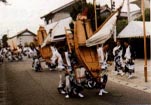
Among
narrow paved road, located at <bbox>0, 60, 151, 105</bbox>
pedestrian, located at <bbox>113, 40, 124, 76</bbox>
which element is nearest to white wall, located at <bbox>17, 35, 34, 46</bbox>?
pedestrian, located at <bbox>113, 40, 124, 76</bbox>

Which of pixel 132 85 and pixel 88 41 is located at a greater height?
pixel 88 41

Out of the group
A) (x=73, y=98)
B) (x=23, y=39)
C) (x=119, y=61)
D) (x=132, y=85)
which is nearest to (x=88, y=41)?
(x=73, y=98)

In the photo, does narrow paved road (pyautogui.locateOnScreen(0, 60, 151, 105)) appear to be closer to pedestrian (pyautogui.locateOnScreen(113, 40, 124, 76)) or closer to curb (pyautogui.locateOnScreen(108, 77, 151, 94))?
curb (pyautogui.locateOnScreen(108, 77, 151, 94))

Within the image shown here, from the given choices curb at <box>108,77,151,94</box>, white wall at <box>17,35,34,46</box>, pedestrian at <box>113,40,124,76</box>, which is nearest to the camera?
curb at <box>108,77,151,94</box>

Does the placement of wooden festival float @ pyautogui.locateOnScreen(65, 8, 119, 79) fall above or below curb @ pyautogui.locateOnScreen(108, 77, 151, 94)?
above

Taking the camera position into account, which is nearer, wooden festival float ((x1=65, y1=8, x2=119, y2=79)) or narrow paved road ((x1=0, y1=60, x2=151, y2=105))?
narrow paved road ((x1=0, y1=60, x2=151, y2=105))

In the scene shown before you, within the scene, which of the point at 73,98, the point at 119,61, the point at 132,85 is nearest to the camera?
the point at 73,98

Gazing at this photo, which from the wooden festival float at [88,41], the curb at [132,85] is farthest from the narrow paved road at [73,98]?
the wooden festival float at [88,41]

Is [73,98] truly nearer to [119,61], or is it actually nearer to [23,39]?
[119,61]

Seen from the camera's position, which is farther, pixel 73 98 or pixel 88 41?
pixel 88 41

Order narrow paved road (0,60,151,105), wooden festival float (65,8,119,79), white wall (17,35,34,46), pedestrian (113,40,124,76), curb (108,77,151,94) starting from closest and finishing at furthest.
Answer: narrow paved road (0,60,151,105), wooden festival float (65,8,119,79), curb (108,77,151,94), pedestrian (113,40,124,76), white wall (17,35,34,46)

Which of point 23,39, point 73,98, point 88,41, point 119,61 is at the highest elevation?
point 23,39

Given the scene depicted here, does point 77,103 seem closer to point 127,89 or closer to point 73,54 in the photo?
point 73,54

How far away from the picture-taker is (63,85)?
14.9 metres
